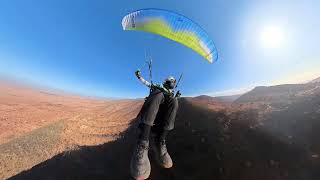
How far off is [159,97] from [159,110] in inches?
21.3

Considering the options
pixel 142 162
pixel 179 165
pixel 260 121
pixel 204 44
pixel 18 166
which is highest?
pixel 204 44

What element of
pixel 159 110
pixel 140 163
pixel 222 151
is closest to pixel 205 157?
pixel 222 151

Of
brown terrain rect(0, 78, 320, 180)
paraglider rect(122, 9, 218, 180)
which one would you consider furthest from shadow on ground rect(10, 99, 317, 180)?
paraglider rect(122, 9, 218, 180)

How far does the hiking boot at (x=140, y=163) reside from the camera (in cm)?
584

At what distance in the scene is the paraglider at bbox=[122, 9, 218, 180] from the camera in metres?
5.88

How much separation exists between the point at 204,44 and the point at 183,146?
893 centimetres

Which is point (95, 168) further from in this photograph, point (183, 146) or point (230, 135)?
point (230, 135)

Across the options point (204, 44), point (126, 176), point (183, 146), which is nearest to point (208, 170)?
point (183, 146)

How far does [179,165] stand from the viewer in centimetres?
1420

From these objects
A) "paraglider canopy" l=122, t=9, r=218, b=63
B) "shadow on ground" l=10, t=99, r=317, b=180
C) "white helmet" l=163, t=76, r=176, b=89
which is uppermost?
"paraglider canopy" l=122, t=9, r=218, b=63

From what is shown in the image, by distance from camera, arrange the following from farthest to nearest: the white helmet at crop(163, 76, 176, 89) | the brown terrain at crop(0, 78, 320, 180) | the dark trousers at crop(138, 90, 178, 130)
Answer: the brown terrain at crop(0, 78, 320, 180) < the white helmet at crop(163, 76, 176, 89) < the dark trousers at crop(138, 90, 178, 130)

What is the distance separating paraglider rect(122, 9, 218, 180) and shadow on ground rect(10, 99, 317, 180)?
246 inches

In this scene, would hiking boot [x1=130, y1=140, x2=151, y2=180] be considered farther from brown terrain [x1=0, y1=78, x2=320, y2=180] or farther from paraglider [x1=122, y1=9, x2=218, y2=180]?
brown terrain [x1=0, y1=78, x2=320, y2=180]

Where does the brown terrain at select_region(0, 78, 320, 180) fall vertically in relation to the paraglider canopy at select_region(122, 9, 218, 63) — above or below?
below
